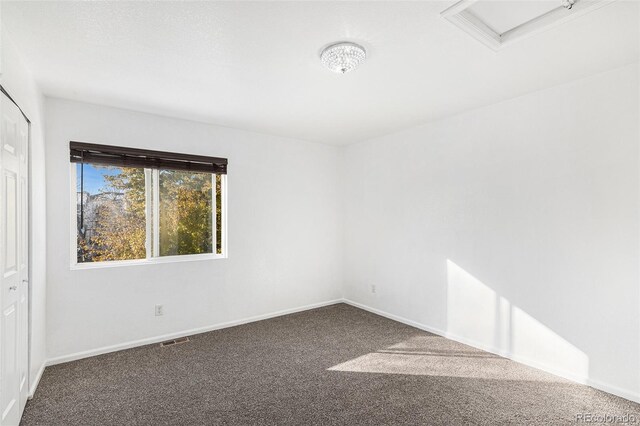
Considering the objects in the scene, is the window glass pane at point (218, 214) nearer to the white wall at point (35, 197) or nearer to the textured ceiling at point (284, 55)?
the textured ceiling at point (284, 55)

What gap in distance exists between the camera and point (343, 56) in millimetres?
2189

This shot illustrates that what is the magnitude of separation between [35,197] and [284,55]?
7.45 feet

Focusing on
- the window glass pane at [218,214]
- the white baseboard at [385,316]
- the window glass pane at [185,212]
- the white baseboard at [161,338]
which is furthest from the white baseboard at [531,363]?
the window glass pane at [185,212]

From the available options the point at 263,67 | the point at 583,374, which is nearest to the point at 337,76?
the point at 263,67

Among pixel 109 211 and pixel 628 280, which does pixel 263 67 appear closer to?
pixel 109 211

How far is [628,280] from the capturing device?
8.03 feet

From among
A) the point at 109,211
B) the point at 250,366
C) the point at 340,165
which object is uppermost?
the point at 340,165

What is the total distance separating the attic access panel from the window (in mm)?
2995

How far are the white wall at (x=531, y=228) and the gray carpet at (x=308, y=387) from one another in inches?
13.8

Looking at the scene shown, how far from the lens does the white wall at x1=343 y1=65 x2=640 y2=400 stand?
250 cm

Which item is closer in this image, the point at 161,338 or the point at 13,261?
the point at 13,261

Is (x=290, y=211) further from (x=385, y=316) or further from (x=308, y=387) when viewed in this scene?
(x=308, y=387)

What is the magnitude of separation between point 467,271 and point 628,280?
1.29 meters

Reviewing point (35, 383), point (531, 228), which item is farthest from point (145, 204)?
point (531, 228)
